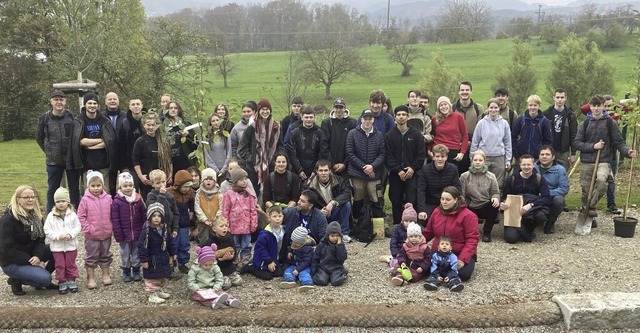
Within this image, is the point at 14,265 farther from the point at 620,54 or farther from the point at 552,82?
the point at 620,54

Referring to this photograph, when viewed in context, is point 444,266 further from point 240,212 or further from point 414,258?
point 240,212

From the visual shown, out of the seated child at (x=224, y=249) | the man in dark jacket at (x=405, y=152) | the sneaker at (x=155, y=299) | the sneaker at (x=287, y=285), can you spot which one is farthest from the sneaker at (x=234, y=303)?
the man in dark jacket at (x=405, y=152)

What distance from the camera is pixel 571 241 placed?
904 cm

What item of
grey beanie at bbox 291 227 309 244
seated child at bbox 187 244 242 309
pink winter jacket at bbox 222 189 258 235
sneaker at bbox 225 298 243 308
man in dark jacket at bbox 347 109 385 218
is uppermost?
man in dark jacket at bbox 347 109 385 218

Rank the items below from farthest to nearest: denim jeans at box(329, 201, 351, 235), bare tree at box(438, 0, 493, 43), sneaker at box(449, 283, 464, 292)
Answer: bare tree at box(438, 0, 493, 43) < denim jeans at box(329, 201, 351, 235) < sneaker at box(449, 283, 464, 292)

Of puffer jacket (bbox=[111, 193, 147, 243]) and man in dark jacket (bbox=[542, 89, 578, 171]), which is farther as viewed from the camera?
man in dark jacket (bbox=[542, 89, 578, 171])

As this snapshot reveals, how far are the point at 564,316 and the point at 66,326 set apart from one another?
5.62 metres

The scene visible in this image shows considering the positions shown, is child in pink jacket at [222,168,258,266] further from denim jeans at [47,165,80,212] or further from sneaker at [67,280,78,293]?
denim jeans at [47,165,80,212]

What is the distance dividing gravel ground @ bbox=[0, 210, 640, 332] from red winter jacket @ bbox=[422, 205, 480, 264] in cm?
41

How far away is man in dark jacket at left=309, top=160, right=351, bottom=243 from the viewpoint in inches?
344

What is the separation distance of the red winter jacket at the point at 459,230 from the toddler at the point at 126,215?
3.95 metres

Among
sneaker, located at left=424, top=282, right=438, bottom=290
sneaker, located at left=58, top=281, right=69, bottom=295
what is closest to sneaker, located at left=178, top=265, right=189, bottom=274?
sneaker, located at left=58, top=281, right=69, bottom=295

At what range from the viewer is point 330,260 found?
24.1 feet

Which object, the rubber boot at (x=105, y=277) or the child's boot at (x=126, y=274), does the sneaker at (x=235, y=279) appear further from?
the rubber boot at (x=105, y=277)
